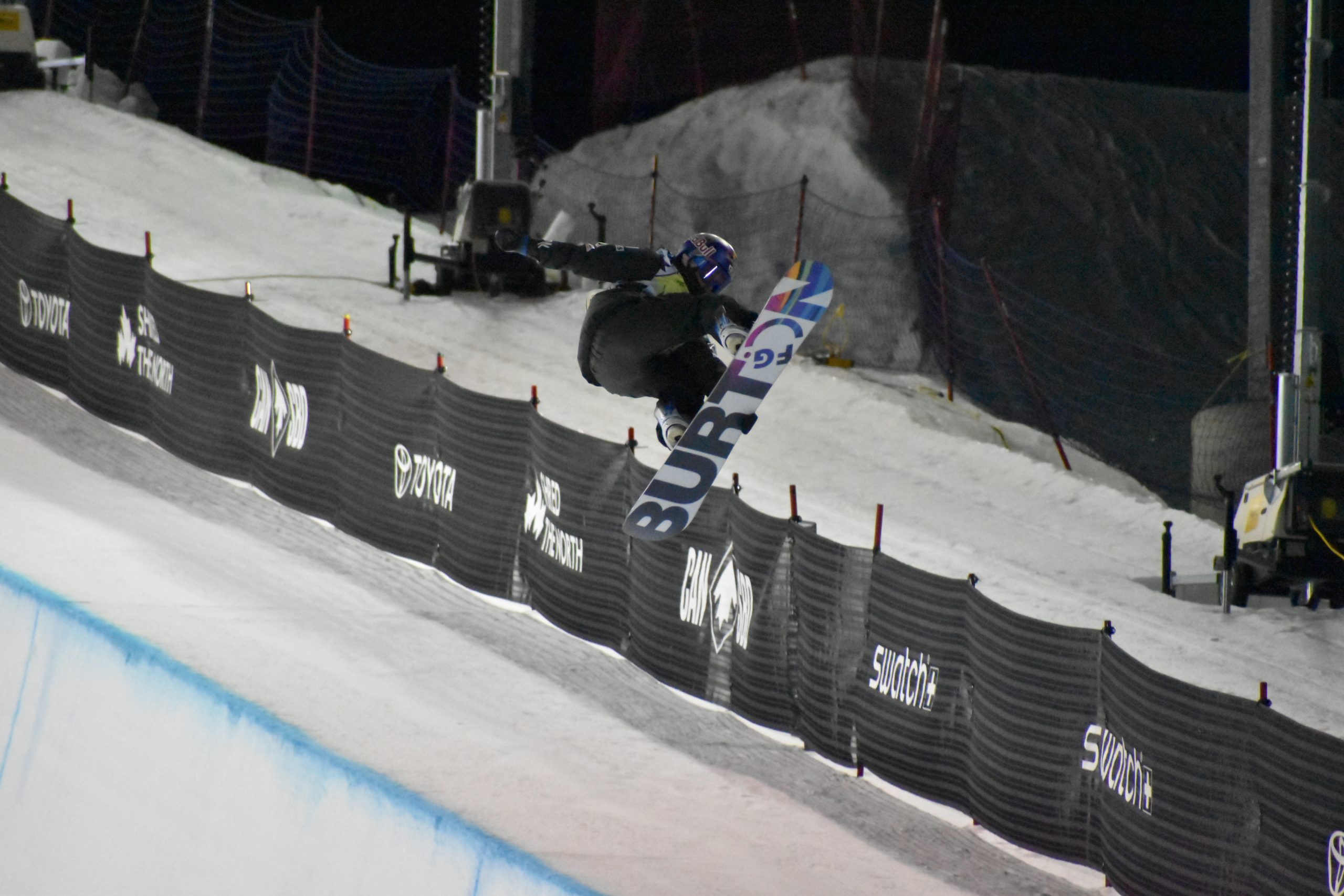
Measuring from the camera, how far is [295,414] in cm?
1088

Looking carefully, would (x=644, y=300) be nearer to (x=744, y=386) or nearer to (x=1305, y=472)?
(x=744, y=386)

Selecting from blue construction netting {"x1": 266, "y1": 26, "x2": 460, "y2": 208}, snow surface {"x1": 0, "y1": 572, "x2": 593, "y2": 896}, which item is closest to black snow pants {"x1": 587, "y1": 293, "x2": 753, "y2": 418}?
snow surface {"x1": 0, "y1": 572, "x2": 593, "y2": 896}

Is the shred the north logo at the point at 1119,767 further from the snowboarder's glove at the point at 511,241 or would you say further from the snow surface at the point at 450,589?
the snowboarder's glove at the point at 511,241

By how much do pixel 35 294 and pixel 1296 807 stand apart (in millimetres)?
10706

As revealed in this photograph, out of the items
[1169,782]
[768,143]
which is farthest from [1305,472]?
[768,143]

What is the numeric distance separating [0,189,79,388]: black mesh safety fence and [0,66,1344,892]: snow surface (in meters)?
0.38

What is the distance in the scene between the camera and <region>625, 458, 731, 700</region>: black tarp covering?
8.29m

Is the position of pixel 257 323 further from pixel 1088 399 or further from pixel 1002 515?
pixel 1088 399

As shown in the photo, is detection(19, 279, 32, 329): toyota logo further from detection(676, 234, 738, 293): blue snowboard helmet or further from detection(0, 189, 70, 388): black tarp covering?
detection(676, 234, 738, 293): blue snowboard helmet

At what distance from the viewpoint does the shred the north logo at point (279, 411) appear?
10.8m

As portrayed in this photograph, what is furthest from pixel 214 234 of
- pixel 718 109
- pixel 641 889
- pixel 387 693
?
pixel 641 889

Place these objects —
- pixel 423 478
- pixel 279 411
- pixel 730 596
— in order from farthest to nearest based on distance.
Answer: pixel 279 411
pixel 423 478
pixel 730 596

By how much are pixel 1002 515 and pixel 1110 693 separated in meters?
6.50

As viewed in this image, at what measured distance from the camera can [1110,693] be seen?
253 inches
